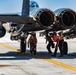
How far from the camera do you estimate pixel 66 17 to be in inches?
650

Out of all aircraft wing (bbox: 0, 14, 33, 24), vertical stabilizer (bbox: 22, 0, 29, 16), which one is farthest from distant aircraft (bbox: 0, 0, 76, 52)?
vertical stabilizer (bbox: 22, 0, 29, 16)

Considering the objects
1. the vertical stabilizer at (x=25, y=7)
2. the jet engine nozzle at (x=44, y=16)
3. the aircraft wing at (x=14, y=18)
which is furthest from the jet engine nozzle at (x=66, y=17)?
the vertical stabilizer at (x=25, y=7)

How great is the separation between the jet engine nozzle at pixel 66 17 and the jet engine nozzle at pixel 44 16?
36 centimetres

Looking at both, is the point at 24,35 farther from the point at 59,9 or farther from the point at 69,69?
the point at 69,69

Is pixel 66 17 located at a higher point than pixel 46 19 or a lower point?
higher

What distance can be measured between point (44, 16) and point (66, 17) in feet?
3.92

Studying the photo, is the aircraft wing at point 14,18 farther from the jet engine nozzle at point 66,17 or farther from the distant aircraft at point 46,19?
the jet engine nozzle at point 66,17

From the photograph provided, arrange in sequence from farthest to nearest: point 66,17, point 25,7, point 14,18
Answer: point 25,7 → point 66,17 → point 14,18

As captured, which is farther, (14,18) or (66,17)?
(66,17)

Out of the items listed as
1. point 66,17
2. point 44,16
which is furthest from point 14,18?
point 66,17

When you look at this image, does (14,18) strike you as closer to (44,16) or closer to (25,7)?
(44,16)

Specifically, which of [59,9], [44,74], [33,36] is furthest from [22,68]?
[33,36]

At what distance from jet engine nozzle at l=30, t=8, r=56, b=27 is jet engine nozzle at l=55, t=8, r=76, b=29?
36cm

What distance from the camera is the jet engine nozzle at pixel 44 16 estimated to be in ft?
51.8
